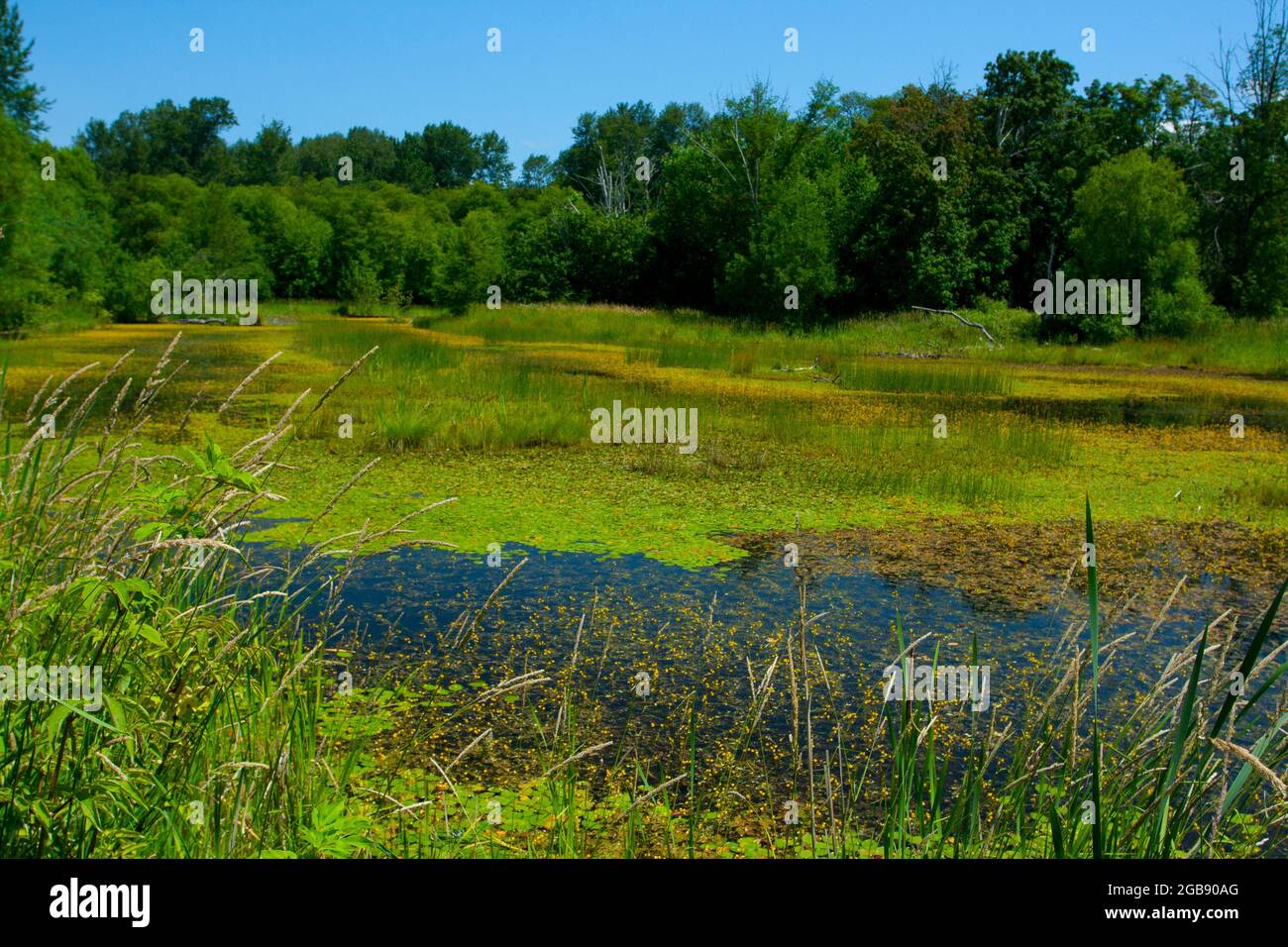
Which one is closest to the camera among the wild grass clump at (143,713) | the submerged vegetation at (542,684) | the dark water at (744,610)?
the wild grass clump at (143,713)

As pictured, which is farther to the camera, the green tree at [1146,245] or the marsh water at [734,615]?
the green tree at [1146,245]

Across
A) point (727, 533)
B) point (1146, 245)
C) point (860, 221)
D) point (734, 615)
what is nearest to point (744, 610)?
point (734, 615)

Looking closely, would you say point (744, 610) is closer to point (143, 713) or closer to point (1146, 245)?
point (143, 713)

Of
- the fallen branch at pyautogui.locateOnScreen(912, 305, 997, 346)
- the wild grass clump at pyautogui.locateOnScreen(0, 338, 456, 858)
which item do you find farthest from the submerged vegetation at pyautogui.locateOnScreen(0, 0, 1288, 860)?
the fallen branch at pyautogui.locateOnScreen(912, 305, 997, 346)

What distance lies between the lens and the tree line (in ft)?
68.1

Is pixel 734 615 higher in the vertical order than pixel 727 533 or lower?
lower

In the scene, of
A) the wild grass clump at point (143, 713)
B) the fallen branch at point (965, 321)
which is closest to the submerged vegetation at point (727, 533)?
the wild grass clump at point (143, 713)

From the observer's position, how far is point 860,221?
88.4 ft

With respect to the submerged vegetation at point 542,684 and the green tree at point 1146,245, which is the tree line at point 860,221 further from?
the submerged vegetation at point 542,684

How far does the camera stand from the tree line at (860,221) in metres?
20.8

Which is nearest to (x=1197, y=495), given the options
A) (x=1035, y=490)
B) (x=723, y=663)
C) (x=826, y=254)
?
(x=1035, y=490)

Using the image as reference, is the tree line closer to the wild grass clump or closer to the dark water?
the dark water
